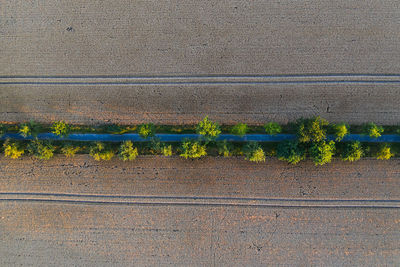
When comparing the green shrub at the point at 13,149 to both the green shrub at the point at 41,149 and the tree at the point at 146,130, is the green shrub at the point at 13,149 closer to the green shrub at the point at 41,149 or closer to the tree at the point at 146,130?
the green shrub at the point at 41,149

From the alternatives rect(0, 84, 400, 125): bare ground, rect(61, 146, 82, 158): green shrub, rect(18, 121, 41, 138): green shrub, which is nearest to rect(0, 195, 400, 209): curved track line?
rect(61, 146, 82, 158): green shrub

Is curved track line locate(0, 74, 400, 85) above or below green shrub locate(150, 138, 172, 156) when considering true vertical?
above

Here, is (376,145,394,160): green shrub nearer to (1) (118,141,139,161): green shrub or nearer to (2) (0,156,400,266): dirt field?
(2) (0,156,400,266): dirt field

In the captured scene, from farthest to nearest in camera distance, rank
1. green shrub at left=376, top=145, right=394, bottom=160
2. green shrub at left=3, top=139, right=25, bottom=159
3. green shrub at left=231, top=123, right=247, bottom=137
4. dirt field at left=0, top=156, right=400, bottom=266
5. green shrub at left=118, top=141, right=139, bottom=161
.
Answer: dirt field at left=0, top=156, right=400, bottom=266 → green shrub at left=3, top=139, right=25, bottom=159 → green shrub at left=118, top=141, right=139, bottom=161 → green shrub at left=231, top=123, right=247, bottom=137 → green shrub at left=376, top=145, right=394, bottom=160

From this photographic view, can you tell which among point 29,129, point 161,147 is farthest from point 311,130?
point 29,129

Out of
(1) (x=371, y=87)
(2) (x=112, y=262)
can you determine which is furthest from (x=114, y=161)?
(1) (x=371, y=87)
